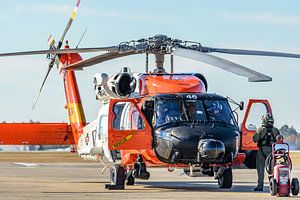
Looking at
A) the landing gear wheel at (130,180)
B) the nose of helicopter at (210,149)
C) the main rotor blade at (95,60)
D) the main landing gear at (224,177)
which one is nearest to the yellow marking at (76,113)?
the landing gear wheel at (130,180)

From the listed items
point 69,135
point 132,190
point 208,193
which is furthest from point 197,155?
point 69,135

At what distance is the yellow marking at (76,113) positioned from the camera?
28297 mm

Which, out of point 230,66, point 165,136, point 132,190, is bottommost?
point 132,190

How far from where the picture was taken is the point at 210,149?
19766 mm

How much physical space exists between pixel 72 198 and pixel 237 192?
440cm

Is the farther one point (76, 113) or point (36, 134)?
point (76, 113)

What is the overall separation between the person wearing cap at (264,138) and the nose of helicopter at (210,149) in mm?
1176

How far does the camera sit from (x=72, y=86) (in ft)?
95.5

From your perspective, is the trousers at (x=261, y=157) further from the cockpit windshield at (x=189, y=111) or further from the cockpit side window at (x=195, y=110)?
the cockpit side window at (x=195, y=110)

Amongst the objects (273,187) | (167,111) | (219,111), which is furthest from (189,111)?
(273,187)

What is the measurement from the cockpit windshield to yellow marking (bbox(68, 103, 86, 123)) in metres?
7.49

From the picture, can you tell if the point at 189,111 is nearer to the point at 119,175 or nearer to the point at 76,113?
the point at 119,175

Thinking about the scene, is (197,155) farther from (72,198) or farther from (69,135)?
(69,135)

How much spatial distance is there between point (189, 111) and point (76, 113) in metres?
8.34
